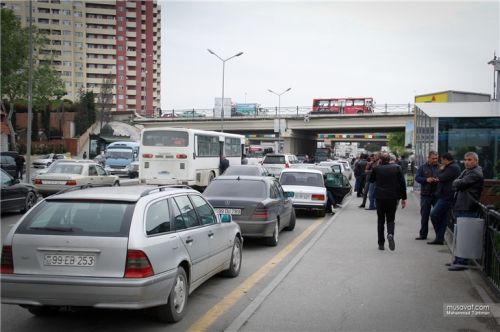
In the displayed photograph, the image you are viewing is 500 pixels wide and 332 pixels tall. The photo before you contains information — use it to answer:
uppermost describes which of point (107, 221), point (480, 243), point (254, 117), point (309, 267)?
point (254, 117)

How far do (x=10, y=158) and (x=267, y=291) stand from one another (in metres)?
26.1

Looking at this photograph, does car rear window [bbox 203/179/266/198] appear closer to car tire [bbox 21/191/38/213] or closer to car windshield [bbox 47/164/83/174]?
car tire [bbox 21/191/38/213]

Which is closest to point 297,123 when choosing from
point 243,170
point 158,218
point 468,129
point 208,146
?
point 208,146

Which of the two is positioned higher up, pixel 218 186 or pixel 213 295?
pixel 218 186

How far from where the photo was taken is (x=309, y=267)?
868 centimetres

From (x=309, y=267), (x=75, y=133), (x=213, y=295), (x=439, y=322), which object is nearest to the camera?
(x=439, y=322)

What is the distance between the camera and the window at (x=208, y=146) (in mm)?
24938

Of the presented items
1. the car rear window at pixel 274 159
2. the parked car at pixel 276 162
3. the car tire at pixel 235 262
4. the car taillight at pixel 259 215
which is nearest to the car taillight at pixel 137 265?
the car tire at pixel 235 262

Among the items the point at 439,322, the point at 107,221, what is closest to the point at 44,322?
the point at 107,221

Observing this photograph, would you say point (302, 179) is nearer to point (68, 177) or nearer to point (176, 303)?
point (68, 177)

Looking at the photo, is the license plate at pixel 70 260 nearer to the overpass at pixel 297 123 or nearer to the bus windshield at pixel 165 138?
the bus windshield at pixel 165 138

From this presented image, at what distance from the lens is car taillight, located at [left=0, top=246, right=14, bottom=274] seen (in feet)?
17.0

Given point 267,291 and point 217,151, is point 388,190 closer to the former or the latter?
point 267,291

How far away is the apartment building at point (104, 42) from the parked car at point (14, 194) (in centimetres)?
10334
